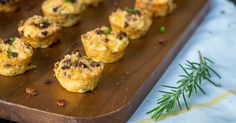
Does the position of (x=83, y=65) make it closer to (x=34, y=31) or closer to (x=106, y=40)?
(x=106, y=40)

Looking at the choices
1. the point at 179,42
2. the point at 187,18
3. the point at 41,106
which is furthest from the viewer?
the point at 187,18

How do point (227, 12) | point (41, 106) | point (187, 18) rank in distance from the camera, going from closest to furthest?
point (41, 106)
point (187, 18)
point (227, 12)

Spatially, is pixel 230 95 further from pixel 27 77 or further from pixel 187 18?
pixel 27 77

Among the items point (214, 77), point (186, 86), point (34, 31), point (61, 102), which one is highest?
point (34, 31)

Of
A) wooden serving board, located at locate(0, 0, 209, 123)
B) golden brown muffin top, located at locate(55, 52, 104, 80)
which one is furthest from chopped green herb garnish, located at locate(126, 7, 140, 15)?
golden brown muffin top, located at locate(55, 52, 104, 80)

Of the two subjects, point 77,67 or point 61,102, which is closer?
point 61,102

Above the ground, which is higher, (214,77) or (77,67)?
(77,67)

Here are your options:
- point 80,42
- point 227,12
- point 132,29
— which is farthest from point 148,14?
point 227,12

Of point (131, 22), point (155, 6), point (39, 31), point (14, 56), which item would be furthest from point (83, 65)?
point (155, 6)
